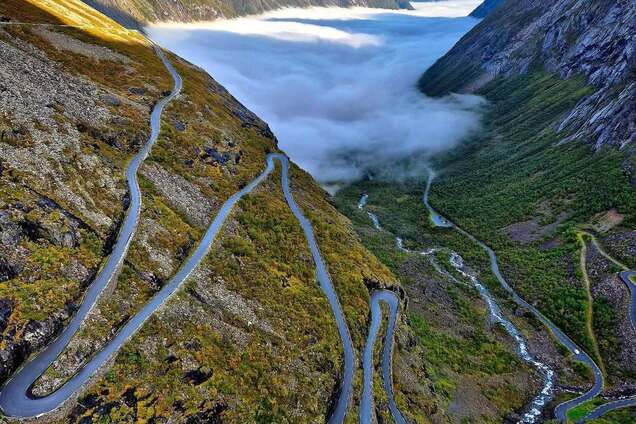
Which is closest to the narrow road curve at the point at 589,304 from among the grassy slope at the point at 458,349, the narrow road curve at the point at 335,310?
the grassy slope at the point at 458,349

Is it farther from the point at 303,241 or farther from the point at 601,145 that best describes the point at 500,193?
the point at 303,241

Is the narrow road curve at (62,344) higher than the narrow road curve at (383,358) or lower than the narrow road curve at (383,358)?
higher

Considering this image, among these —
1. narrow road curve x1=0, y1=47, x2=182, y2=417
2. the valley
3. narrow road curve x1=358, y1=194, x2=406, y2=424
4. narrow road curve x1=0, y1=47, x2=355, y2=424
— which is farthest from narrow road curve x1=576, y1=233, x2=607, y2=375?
narrow road curve x1=0, y1=47, x2=182, y2=417

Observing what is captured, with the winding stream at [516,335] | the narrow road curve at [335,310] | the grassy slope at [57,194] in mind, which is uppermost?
the grassy slope at [57,194]

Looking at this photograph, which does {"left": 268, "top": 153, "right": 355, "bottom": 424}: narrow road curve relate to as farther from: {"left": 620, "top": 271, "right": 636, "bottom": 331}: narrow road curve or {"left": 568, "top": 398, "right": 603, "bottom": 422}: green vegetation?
{"left": 620, "top": 271, "right": 636, "bottom": 331}: narrow road curve

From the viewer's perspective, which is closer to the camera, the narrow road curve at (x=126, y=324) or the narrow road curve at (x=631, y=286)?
the narrow road curve at (x=126, y=324)

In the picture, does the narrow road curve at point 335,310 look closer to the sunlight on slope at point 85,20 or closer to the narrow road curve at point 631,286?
the narrow road curve at point 631,286

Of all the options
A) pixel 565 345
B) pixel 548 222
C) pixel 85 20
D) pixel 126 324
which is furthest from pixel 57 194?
pixel 548 222

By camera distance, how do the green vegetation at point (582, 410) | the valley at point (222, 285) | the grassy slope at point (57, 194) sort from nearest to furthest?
the grassy slope at point (57, 194), the valley at point (222, 285), the green vegetation at point (582, 410)

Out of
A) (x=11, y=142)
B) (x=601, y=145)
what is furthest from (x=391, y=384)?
(x=601, y=145)

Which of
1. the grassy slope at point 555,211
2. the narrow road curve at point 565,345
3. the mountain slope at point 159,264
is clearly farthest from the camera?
→ the grassy slope at point 555,211
